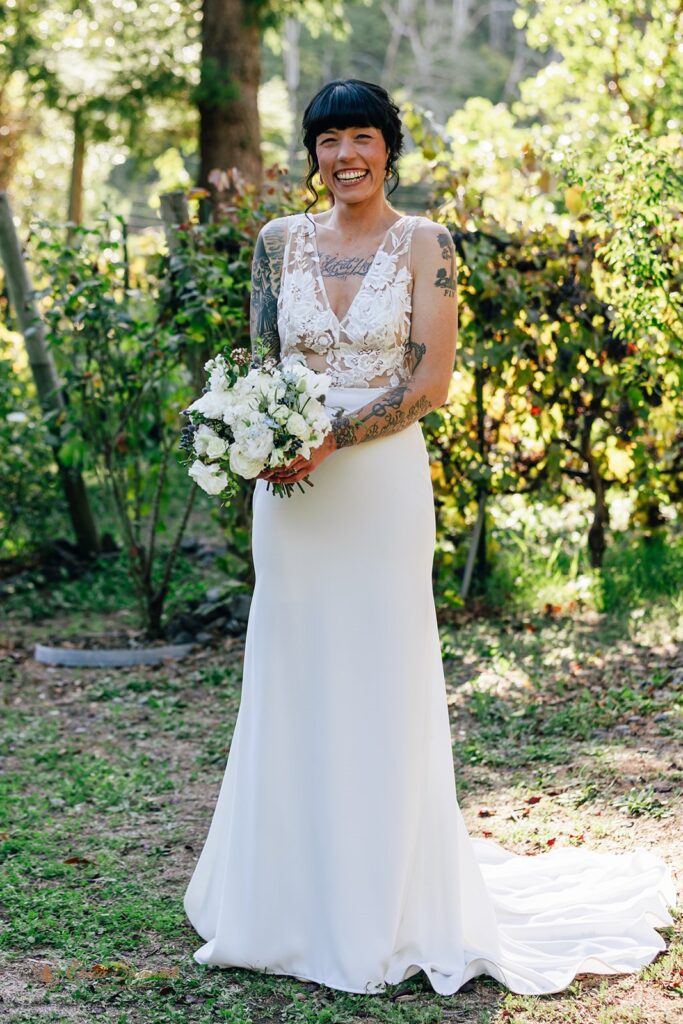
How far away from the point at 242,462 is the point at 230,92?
29.6 feet

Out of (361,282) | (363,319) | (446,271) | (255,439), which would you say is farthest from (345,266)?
(255,439)

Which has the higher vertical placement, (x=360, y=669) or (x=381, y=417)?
(x=381, y=417)

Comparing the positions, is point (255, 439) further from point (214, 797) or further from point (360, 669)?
point (214, 797)

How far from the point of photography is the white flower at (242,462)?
310 centimetres

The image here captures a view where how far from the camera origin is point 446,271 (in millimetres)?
3396

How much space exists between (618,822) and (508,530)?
11.0 ft

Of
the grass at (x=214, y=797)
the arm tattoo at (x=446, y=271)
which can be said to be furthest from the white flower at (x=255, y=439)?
the grass at (x=214, y=797)

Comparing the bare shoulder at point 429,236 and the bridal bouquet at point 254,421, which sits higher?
the bare shoulder at point 429,236

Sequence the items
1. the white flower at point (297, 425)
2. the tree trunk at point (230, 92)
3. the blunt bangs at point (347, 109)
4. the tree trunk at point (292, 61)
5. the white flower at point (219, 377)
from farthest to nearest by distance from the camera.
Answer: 1. the tree trunk at point (292, 61)
2. the tree trunk at point (230, 92)
3. the blunt bangs at point (347, 109)
4. the white flower at point (219, 377)
5. the white flower at point (297, 425)

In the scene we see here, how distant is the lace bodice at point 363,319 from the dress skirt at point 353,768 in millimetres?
84

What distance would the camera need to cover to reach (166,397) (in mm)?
6641

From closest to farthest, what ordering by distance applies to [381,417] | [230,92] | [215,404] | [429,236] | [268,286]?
[215,404] → [381,417] → [429,236] → [268,286] → [230,92]

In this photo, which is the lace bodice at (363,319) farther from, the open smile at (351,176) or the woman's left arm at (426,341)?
the open smile at (351,176)

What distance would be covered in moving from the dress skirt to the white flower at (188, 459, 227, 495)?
0.29 meters
